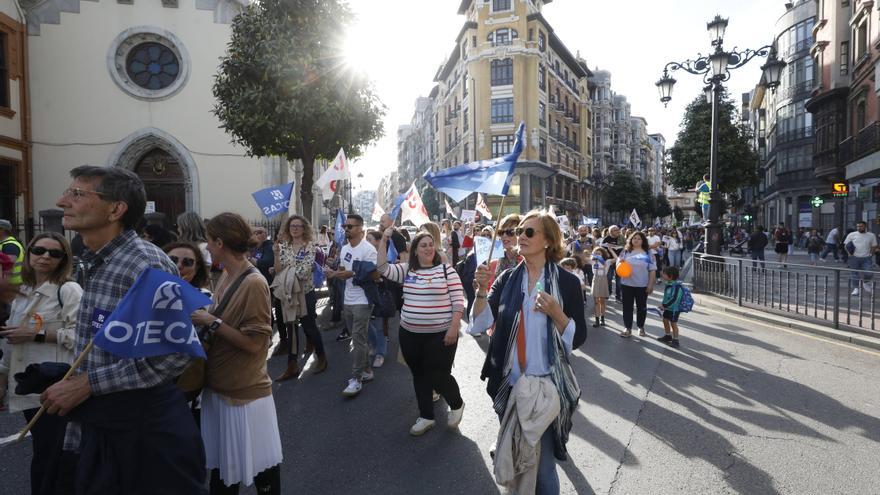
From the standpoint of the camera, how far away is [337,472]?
364 cm

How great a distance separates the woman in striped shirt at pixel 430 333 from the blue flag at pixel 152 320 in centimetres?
249

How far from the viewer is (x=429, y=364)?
4.31m

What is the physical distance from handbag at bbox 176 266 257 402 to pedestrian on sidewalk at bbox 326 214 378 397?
2742mm

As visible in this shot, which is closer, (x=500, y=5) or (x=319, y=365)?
(x=319, y=365)

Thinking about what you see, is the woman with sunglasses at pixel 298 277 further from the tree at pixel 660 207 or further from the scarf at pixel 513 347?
the tree at pixel 660 207

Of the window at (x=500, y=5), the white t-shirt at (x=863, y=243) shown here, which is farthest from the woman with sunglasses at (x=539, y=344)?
the window at (x=500, y=5)

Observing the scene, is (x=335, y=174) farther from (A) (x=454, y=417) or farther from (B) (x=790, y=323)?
(B) (x=790, y=323)

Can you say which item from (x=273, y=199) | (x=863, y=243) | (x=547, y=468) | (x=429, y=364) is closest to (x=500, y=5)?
(x=863, y=243)

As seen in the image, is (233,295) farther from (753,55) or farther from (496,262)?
(753,55)

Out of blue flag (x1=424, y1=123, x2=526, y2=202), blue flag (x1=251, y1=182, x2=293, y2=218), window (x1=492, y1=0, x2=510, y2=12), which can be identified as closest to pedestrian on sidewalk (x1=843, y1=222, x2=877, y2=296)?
blue flag (x1=424, y1=123, x2=526, y2=202)

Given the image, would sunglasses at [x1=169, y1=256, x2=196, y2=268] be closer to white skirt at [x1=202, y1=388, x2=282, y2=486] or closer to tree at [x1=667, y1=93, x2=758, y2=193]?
white skirt at [x1=202, y1=388, x2=282, y2=486]

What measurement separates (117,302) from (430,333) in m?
2.71

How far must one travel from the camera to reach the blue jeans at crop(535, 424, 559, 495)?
2.77 meters

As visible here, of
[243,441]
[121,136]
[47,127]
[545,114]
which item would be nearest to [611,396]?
[243,441]
